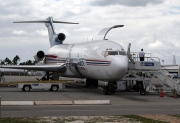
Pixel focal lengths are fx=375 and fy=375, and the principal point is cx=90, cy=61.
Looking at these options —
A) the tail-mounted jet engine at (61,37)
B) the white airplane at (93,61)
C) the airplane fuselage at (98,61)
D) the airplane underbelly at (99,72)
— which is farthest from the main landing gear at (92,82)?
the tail-mounted jet engine at (61,37)

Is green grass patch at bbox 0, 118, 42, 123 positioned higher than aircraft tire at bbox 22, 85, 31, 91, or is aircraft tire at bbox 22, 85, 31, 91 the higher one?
aircraft tire at bbox 22, 85, 31, 91

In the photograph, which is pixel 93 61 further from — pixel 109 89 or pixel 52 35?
pixel 52 35

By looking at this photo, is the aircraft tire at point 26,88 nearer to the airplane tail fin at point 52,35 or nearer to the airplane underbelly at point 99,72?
the airplane underbelly at point 99,72

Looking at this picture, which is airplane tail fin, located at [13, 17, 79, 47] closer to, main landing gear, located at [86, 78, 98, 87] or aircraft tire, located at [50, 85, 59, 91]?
main landing gear, located at [86, 78, 98, 87]

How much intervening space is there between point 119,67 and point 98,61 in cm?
289

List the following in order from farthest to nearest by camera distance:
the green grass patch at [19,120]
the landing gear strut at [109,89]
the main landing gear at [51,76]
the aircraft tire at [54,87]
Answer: the main landing gear at [51,76]
the aircraft tire at [54,87]
the landing gear strut at [109,89]
the green grass patch at [19,120]

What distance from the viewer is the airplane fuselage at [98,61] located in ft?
86.1

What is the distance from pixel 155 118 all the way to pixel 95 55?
48.1 feet

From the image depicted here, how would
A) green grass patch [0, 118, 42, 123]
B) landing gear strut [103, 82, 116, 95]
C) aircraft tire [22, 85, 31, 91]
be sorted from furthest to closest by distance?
aircraft tire [22, 85, 31, 91] → landing gear strut [103, 82, 116, 95] → green grass patch [0, 118, 42, 123]

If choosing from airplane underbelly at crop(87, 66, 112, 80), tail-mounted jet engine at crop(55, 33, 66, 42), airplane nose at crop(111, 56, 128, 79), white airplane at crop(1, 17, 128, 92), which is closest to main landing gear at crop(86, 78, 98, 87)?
white airplane at crop(1, 17, 128, 92)

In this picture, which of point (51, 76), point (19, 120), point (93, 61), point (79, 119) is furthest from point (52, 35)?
point (19, 120)

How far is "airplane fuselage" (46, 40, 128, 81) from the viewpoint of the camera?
86.1ft

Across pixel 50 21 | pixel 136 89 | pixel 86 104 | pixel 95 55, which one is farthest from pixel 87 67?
pixel 50 21

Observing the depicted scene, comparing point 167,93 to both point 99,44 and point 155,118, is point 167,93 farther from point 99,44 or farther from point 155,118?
point 155,118
